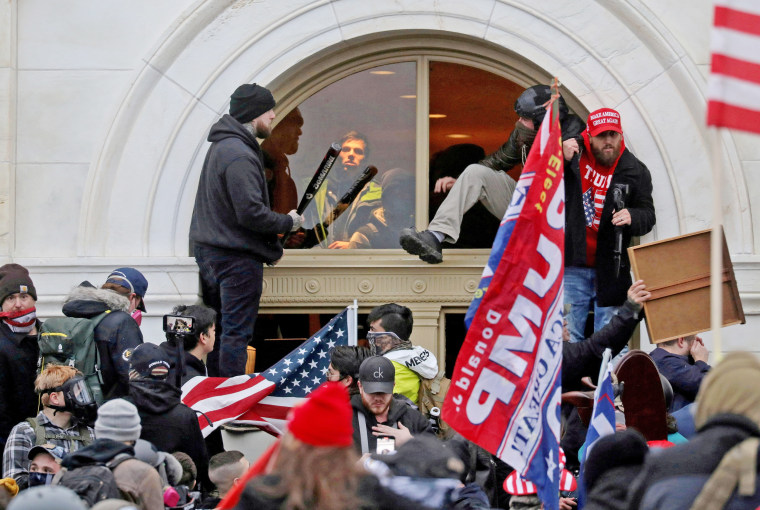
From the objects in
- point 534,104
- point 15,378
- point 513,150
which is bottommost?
point 15,378

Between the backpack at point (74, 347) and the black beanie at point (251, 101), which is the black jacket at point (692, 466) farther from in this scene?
the black beanie at point (251, 101)

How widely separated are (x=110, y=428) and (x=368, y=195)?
4497mm

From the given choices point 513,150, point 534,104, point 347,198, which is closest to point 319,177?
point 347,198

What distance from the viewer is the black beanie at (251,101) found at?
32.1 feet

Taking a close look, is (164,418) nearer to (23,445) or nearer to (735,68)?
(23,445)

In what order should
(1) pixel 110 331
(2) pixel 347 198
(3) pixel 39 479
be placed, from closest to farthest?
1. (3) pixel 39 479
2. (1) pixel 110 331
3. (2) pixel 347 198

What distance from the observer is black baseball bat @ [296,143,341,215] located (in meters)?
10.5

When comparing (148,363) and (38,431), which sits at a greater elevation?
(148,363)

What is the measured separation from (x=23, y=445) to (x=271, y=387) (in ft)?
7.03

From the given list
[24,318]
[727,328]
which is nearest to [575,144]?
[727,328]

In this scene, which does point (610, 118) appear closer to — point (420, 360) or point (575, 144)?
point (575, 144)

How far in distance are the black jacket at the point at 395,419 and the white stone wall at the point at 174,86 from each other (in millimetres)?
2481

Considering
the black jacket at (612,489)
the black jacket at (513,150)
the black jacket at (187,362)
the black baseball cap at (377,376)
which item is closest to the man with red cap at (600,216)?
the black jacket at (513,150)

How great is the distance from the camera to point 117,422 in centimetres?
699
